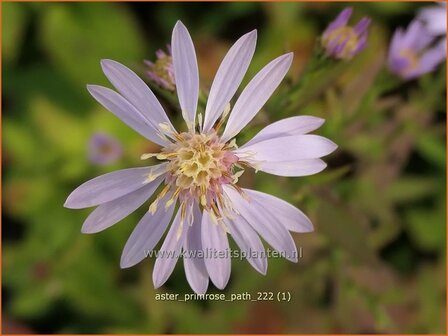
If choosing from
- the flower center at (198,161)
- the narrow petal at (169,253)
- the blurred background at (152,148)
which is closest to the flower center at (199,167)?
the flower center at (198,161)

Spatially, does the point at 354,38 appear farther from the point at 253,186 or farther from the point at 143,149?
the point at 143,149

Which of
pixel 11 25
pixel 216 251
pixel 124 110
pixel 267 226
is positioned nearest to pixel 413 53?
pixel 267 226

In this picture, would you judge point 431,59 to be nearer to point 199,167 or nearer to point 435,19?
point 435,19

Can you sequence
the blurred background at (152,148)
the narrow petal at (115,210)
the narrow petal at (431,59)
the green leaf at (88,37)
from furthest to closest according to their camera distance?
the green leaf at (88,37), the blurred background at (152,148), the narrow petal at (431,59), the narrow petal at (115,210)

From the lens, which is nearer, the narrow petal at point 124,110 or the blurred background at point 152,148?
the narrow petal at point 124,110

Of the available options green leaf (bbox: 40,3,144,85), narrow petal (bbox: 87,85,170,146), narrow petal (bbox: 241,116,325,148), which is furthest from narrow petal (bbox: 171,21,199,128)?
green leaf (bbox: 40,3,144,85)

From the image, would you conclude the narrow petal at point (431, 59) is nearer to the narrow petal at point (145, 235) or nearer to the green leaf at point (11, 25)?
the narrow petal at point (145, 235)

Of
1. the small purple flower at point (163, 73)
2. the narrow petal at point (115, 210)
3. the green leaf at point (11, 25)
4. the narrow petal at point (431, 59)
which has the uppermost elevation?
the green leaf at point (11, 25)
